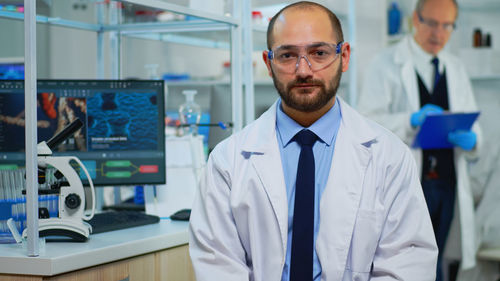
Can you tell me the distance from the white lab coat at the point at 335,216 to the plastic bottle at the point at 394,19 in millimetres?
2994

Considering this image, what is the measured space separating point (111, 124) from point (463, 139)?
189 cm

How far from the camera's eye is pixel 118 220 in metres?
2.01

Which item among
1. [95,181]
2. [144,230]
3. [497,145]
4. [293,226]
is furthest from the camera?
[497,145]

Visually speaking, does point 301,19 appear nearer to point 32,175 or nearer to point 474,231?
point 32,175

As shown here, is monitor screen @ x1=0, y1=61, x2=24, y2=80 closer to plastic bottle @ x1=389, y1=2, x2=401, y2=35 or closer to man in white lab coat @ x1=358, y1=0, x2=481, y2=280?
man in white lab coat @ x1=358, y1=0, x2=481, y2=280

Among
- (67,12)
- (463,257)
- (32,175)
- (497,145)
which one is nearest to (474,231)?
(463,257)

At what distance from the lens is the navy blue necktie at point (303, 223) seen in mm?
1512

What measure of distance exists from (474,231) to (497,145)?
626 mm

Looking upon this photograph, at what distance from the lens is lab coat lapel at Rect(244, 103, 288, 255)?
1.53 meters

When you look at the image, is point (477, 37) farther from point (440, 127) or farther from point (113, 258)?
point (113, 258)

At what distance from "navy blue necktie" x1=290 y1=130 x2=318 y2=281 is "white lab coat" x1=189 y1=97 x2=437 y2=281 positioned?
0.03 m

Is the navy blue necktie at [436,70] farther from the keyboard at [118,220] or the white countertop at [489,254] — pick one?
the keyboard at [118,220]

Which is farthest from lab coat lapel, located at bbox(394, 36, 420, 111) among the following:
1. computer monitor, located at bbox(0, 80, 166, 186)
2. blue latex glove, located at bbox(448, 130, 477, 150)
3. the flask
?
computer monitor, located at bbox(0, 80, 166, 186)

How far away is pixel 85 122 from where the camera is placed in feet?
6.85
